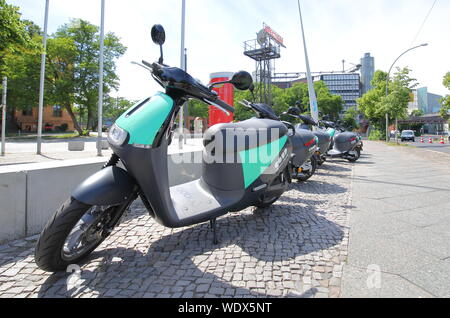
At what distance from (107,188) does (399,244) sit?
7.87 feet

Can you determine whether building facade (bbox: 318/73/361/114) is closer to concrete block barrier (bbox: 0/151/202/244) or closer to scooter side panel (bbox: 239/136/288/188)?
scooter side panel (bbox: 239/136/288/188)

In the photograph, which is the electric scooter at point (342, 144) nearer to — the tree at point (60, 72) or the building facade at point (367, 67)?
the tree at point (60, 72)

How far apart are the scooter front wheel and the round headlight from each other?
451mm

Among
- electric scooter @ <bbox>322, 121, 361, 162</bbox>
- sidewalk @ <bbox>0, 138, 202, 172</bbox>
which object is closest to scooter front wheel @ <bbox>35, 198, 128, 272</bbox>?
sidewalk @ <bbox>0, 138, 202, 172</bbox>

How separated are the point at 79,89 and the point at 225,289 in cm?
3081

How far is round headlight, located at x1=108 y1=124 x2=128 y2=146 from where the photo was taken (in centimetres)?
197

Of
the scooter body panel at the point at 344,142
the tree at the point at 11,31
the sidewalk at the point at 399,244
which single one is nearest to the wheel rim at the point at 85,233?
the sidewalk at the point at 399,244

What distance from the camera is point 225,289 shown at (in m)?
1.84

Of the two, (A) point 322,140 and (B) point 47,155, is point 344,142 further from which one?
(B) point 47,155
